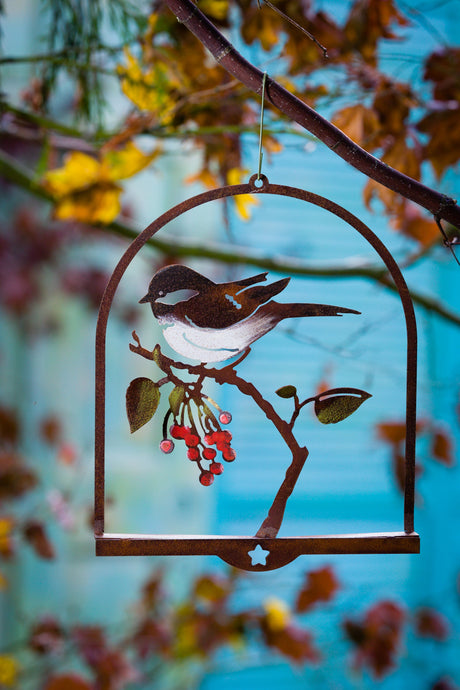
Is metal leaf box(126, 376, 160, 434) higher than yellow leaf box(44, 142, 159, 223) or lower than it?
lower

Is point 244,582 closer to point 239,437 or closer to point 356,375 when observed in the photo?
point 239,437

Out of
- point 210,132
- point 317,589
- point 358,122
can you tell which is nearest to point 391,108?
point 358,122

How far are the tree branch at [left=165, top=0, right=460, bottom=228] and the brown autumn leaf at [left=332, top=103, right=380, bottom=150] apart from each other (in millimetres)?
367

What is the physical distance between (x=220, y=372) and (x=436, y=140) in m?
0.56

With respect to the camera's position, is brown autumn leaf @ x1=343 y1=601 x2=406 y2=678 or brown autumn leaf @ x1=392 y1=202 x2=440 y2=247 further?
brown autumn leaf @ x1=343 y1=601 x2=406 y2=678

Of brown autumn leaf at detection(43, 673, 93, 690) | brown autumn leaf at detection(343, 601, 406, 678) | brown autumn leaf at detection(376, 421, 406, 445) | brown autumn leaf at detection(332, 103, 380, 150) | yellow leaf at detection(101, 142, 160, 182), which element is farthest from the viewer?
brown autumn leaf at detection(343, 601, 406, 678)

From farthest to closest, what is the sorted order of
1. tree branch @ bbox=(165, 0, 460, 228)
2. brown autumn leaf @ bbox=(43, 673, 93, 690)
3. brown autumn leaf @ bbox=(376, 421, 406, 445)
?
brown autumn leaf @ bbox=(376, 421, 406, 445)
brown autumn leaf @ bbox=(43, 673, 93, 690)
tree branch @ bbox=(165, 0, 460, 228)

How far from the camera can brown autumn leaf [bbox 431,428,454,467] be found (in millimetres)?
1622

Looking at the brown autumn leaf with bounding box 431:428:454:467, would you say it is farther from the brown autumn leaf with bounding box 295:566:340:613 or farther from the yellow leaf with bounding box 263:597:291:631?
the yellow leaf with bounding box 263:597:291:631

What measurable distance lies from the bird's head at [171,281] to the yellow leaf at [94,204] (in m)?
0.52

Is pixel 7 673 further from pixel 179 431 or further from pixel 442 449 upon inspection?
pixel 179 431

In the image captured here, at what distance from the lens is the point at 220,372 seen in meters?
0.62

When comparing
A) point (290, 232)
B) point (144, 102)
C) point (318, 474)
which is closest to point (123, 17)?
point (144, 102)

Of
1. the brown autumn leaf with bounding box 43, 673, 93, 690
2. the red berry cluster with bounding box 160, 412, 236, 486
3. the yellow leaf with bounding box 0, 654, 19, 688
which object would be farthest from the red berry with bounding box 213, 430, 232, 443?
the yellow leaf with bounding box 0, 654, 19, 688
